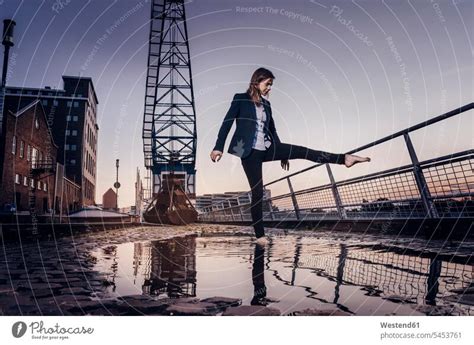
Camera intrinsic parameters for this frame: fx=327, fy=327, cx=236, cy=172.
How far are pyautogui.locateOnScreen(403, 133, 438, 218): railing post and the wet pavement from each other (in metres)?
0.70

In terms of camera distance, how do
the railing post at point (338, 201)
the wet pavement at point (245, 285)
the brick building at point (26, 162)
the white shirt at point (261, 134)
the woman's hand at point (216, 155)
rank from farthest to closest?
the brick building at point (26, 162) < the railing post at point (338, 201) < the white shirt at point (261, 134) < the woman's hand at point (216, 155) < the wet pavement at point (245, 285)

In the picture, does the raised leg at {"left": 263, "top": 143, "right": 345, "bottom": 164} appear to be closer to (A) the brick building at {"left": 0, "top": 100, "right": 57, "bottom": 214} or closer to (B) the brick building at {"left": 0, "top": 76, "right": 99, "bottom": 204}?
(B) the brick building at {"left": 0, "top": 76, "right": 99, "bottom": 204}

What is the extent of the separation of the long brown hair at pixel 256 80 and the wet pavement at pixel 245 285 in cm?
142

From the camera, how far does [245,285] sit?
5.10 ft

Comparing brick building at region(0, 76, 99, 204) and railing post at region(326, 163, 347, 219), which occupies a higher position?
brick building at region(0, 76, 99, 204)

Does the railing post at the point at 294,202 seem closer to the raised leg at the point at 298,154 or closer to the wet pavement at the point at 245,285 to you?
the raised leg at the point at 298,154

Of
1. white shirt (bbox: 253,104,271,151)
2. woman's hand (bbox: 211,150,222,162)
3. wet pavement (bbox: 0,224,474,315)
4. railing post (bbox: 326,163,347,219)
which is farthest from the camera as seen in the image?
railing post (bbox: 326,163,347,219)

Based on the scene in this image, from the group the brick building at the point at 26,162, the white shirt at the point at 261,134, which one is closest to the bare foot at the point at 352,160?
the white shirt at the point at 261,134

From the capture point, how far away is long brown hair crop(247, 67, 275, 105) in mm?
2922

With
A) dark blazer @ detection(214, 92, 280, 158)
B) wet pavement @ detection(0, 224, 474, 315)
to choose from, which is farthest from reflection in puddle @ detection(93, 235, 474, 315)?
dark blazer @ detection(214, 92, 280, 158)

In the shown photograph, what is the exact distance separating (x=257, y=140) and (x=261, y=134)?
0.07 metres

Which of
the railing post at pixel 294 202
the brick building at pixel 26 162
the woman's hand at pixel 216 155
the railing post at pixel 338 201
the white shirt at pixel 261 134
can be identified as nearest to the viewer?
the woman's hand at pixel 216 155

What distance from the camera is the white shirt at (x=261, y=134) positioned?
9.68 feet

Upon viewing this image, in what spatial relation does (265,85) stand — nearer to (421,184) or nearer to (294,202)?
(421,184)
